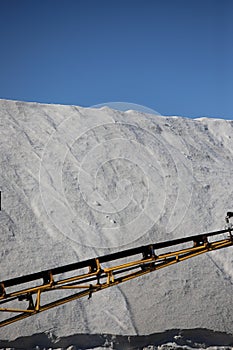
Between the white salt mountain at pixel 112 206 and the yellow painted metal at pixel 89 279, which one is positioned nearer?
the yellow painted metal at pixel 89 279

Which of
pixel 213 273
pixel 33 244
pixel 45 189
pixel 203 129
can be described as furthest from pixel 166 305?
pixel 203 129

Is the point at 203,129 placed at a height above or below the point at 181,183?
above

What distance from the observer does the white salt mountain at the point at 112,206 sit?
14.2 meters

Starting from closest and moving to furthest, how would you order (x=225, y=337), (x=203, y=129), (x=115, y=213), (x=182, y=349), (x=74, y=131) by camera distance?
(x=182, y=349) → (x=225, y=337) → (x=115, y=213) → (x=74, y=131) → (x=203, y=129)

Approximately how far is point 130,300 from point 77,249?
2.85 m

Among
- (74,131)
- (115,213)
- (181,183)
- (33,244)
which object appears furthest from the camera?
(74,131)

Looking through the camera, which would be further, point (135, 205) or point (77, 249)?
point (135, 205)

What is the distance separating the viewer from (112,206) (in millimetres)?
18906

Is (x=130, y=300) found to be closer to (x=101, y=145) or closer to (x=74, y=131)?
(x=101, y=145)

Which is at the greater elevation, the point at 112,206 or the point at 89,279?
the point at 112,206

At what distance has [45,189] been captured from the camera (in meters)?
19.2

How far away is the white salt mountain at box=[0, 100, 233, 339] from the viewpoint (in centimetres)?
1416

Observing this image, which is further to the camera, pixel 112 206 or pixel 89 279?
pixel 112 206

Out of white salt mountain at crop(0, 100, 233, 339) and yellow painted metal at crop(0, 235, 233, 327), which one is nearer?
yellow painted metal at crop(0, 235, 233, 327)
